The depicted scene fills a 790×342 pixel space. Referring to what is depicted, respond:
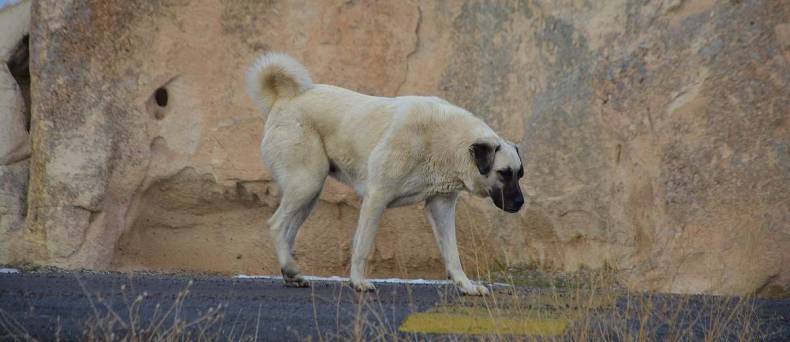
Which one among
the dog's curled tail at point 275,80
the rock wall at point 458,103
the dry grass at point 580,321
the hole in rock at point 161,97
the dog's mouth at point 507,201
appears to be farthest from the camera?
the hole in rock at point 161,97

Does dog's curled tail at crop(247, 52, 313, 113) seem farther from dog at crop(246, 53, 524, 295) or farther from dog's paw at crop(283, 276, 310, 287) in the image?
dog's paw at crop(283, 276, 310, 287)

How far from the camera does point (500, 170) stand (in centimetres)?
724

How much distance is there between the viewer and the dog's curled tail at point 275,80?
8031 millimetres

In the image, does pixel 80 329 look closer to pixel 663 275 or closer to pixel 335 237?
pixel 663 275

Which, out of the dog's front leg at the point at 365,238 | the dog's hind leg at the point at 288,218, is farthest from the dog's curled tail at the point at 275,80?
the dog's front leg at the point at 365,238

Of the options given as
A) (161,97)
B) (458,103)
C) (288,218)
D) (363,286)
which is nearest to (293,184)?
(288,218)

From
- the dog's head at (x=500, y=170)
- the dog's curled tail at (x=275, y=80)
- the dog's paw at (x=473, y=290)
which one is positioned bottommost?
the dog's paw at (x=473, y=290)

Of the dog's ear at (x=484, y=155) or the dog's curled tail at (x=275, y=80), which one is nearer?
the dog's ear at (x=484, y=155)

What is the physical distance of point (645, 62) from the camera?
986cm

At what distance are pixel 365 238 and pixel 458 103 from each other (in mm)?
4304

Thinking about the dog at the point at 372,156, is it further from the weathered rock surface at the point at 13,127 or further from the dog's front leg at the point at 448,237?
the weathered rock surface at the point at 13,127

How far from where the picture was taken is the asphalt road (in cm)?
492

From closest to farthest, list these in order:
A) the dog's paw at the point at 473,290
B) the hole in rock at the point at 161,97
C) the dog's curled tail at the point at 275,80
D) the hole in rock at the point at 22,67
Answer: the dog's paw at the point at 473,290, the dog's curled tail at the point at 275,80, the hole in rock at the point at 161,97, the hole in rock at the point at 22,67

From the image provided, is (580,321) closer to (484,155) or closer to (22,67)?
(484,155)
